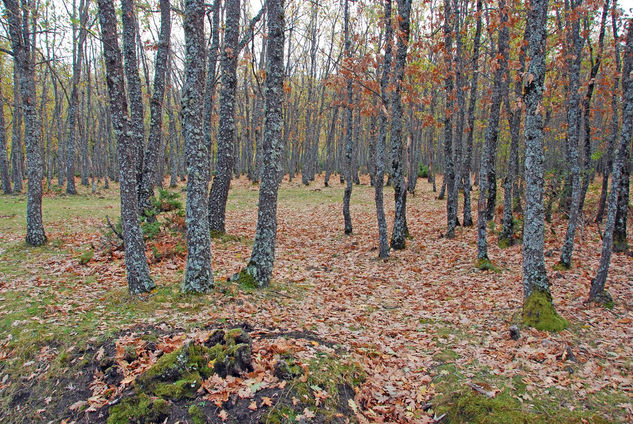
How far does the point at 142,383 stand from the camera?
4238 millimetres

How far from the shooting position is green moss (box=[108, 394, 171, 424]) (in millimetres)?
3846

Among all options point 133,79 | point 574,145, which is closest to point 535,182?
point 574,145

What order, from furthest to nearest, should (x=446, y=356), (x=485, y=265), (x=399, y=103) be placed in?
(x=399, y=103) < (x=485, y=265) < (x=446, y=356)

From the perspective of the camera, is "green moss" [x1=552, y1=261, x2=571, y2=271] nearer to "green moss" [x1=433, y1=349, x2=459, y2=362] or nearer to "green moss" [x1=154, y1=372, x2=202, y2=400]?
"green moss" [x1=433, y1=349, x2=459, y2=362]

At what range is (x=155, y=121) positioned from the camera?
12.7m

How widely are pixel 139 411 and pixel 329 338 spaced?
9.25 feet

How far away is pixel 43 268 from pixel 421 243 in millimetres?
10461

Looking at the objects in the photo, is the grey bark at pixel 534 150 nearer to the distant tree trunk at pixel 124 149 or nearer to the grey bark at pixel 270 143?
the grey bark at pixel 270 143

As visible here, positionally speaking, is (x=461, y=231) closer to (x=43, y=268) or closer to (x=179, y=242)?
(x=179, y=242)

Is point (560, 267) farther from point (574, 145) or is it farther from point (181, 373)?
point (181, 373)

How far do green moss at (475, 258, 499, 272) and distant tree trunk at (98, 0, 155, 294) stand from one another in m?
7.68

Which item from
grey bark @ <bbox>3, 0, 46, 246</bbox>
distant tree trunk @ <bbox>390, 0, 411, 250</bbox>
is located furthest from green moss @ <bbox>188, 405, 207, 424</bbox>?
grey bark @ <bbox>3, 0, 46, 246</bbox>

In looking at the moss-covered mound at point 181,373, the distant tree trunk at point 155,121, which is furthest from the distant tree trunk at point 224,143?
the moss-covered mound at point 181,373

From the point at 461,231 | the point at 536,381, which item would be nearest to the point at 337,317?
the point at 536,381
